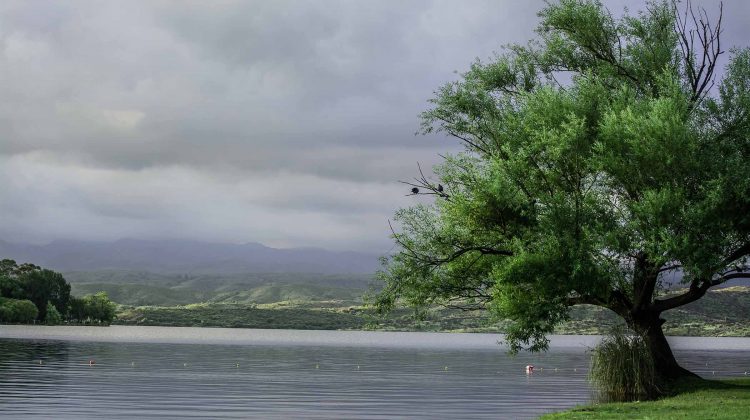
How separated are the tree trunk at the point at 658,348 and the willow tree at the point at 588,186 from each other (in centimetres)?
10

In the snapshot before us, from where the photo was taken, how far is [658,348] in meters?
50.2

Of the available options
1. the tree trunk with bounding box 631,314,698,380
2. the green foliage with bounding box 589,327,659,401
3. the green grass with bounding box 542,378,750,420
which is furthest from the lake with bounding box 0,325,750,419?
the green grass with bounding box 542,378,750,420

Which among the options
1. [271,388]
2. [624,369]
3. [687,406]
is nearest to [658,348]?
[624,369]

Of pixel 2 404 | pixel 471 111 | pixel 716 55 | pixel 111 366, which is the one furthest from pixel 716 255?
pixel 111 366

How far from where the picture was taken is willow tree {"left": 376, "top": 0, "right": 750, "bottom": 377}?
142 feet

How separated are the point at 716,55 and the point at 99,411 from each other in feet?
129

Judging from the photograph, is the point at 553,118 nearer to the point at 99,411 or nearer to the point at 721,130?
the point at 721,130

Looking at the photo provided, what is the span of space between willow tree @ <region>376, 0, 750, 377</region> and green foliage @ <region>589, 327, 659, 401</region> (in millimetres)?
1394

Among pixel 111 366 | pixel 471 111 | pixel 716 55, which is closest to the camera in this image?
pixel 716 55

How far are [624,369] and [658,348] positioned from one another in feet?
16.7

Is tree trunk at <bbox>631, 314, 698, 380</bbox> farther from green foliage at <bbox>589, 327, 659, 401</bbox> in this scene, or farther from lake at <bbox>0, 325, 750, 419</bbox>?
lake at <bbox>0, 325, 750, 419</bbox>

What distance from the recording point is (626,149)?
148 feet

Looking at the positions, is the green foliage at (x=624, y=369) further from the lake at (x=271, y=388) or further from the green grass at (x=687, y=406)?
the lake at (x=271, y=388)

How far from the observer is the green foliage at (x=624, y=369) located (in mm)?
45969
